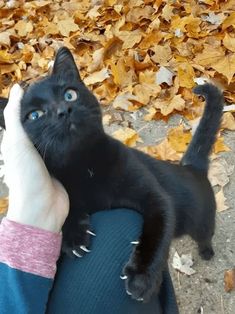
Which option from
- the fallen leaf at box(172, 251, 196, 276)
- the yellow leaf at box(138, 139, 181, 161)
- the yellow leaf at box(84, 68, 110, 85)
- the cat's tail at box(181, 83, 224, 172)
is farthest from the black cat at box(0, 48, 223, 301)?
the yellow leaf at box(84, 68, 110, 85)

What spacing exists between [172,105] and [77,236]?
1.06 meters

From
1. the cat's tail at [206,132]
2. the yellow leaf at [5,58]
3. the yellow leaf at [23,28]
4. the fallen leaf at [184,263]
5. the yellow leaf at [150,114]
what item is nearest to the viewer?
the cat's tail at [206,132]

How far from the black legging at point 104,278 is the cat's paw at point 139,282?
0.08 ft

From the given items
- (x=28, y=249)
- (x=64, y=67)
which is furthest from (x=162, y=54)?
(x=28, y=249)

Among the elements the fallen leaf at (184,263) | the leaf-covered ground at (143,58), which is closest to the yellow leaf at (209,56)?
the leaf-covered ground at (143,58)

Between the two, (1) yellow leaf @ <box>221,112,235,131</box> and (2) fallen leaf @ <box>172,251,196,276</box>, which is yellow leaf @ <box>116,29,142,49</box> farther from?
(2) fallen leaf @ <box>172,251,196,276</box>

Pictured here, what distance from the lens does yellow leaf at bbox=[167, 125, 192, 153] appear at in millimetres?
2006

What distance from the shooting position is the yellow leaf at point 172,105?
2150 millimetres

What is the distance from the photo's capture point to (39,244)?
116cm

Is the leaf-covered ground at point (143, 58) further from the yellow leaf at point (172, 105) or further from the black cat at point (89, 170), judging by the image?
the black cat at point (89, 170)

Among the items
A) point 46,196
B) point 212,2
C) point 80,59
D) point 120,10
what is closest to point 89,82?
point 80,59

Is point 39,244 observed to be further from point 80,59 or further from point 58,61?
point 80,59

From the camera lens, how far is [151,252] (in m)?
1.22

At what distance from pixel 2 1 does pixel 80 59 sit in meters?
0.94
